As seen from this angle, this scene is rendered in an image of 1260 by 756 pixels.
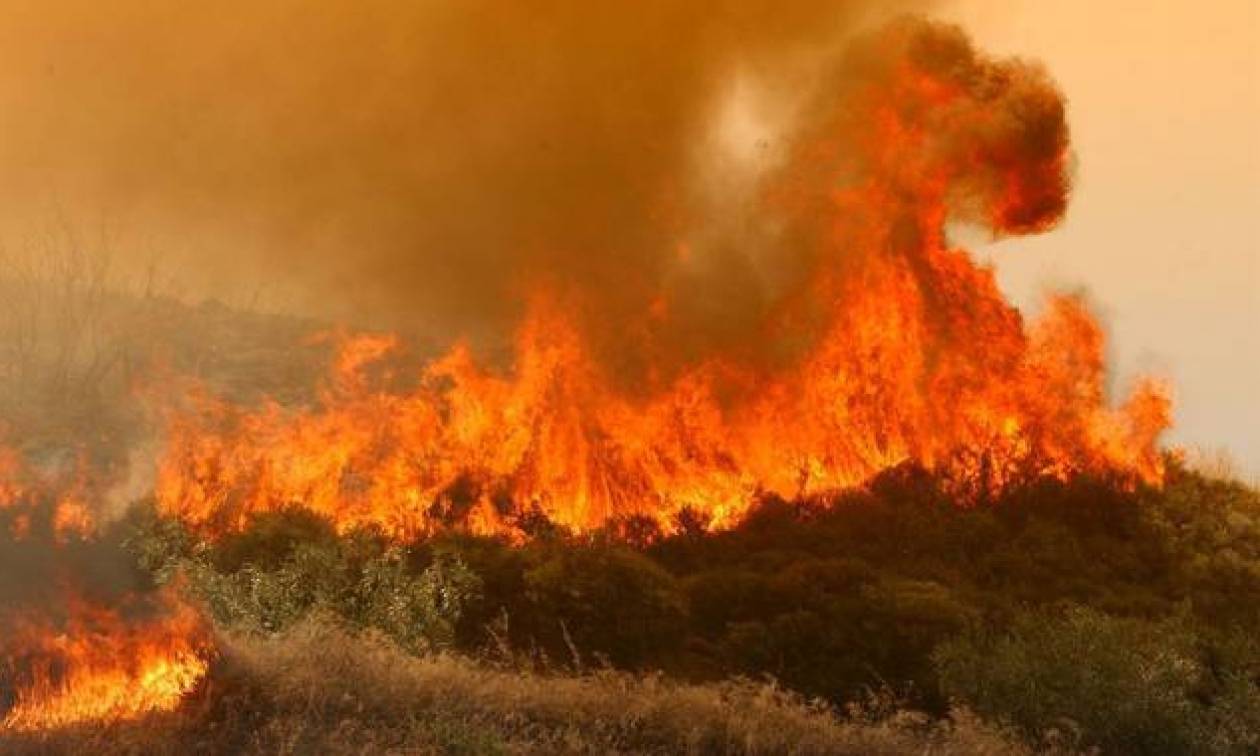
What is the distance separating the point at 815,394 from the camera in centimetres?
2631

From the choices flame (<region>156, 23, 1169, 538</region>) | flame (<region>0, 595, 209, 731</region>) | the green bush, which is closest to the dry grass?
flame (<region>0, 595, 209, 731</region>)

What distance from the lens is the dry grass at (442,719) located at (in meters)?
12.4

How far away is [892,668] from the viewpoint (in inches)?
723

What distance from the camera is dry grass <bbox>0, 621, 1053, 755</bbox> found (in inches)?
488

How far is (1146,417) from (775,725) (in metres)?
17.0

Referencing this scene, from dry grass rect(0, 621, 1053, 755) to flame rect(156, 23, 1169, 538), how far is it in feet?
29.0

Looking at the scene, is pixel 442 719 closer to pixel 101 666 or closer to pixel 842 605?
pixel 101 666

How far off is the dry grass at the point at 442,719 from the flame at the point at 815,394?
29.0ft

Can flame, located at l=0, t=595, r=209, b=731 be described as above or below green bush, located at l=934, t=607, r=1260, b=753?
below

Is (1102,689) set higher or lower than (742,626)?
lower

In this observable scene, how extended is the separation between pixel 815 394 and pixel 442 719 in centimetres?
1480

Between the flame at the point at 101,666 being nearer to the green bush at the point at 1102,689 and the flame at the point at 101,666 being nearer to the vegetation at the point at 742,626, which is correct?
the vegetation at the point at 742,626

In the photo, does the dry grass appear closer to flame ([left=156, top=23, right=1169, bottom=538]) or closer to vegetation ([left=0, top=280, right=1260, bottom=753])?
vegetation ([left=0, top=280, right=1260, bottom=753])

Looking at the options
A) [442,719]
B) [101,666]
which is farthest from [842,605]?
[101,666]
